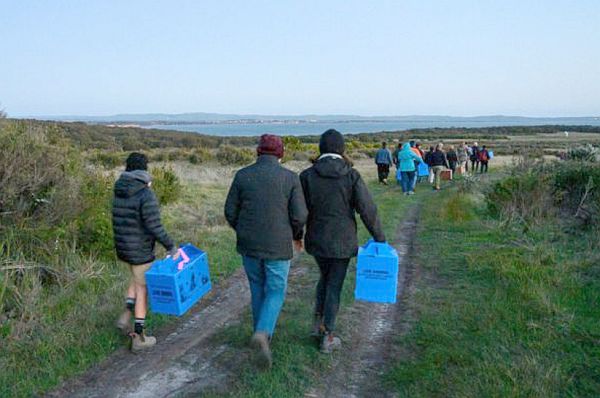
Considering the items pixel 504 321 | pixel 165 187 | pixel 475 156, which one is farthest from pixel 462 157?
pixel 504 321

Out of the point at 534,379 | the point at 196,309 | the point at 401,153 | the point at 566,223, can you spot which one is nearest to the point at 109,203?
the point at 196,309

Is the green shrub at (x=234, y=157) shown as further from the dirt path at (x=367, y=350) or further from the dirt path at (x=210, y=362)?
the dirt path at (x=210, y=362)

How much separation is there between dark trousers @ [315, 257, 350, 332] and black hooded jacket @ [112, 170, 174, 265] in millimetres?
1401

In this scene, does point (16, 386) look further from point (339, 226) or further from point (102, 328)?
point (339, 226)

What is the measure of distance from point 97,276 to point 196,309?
1.57 metres

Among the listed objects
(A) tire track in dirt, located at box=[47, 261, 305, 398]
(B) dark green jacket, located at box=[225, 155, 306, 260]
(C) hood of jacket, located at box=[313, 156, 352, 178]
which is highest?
(C) hood of jacket, located at box=[313, 156, 352, 178]

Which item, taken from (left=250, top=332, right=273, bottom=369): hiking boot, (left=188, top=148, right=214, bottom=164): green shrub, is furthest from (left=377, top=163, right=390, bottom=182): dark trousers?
(left=250, top=332, right=273, bottom=369): hiking boot

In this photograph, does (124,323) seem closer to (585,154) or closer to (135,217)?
(135,217)

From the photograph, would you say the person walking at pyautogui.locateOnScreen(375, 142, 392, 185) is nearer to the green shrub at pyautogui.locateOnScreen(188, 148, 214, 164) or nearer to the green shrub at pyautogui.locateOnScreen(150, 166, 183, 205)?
the green shrub at pyautogui.locateOnScreen(150, 166, 183, 205)

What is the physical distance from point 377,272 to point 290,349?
1.04 meters

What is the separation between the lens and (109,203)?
29.9ft

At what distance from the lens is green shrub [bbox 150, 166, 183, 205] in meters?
14.5

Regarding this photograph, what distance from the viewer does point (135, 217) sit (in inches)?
200

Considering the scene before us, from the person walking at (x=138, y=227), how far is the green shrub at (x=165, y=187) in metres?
8.94
